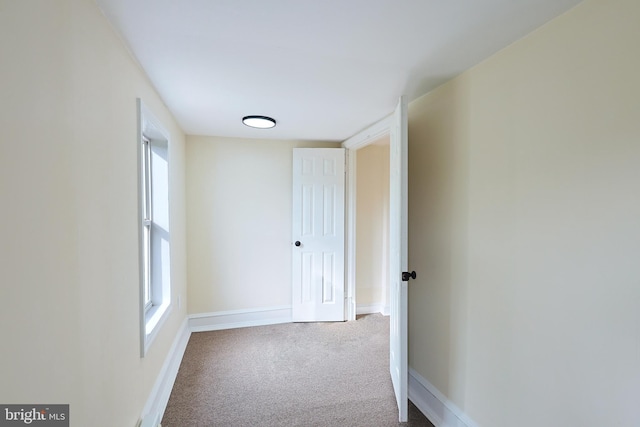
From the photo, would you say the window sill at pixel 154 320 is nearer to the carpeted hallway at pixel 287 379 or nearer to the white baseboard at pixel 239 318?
the carpeted hallway at pixel 287 379

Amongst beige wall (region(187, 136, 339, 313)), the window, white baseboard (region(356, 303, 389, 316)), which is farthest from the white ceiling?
white baseboard (region(356, 303, 389, 316))

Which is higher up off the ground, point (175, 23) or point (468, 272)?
point (175, 23)

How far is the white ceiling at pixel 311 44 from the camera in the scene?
1.14 meters

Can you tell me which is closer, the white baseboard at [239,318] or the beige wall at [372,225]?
the white baseboard at [239,318]

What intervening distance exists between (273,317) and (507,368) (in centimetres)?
267

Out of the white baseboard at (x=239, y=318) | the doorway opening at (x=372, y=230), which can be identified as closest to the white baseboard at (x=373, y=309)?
the doorway opening at (x=372, y=230)

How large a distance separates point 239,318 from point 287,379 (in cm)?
130

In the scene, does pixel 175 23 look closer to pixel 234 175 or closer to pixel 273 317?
pixel 234 175

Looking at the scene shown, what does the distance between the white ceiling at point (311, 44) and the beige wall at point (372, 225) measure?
1.65 m

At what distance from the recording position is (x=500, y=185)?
152 centimetres

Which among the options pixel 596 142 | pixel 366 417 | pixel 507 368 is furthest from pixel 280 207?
pixel 596 142

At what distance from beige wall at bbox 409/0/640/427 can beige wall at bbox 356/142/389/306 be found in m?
1.86

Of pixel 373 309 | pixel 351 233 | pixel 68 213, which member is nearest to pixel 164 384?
pixel 68 213

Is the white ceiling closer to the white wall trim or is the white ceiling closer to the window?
the white wall trim
